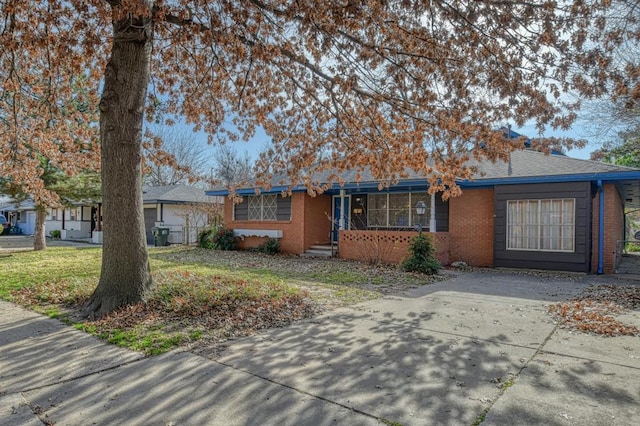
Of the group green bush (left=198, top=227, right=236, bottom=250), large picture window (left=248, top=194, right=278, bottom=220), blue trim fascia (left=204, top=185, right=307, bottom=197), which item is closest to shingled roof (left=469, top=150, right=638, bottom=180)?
blue trim fascia (left=204, top=185, right=307, bottom=197)

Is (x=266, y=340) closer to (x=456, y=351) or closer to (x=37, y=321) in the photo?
(x=456, y=351)

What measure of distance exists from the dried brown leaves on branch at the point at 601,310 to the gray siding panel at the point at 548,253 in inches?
94.1

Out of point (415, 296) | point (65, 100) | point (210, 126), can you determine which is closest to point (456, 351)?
point (415, 296)

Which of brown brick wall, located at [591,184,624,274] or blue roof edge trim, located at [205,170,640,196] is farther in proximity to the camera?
brown brick wall, located at [591,184,624,274]

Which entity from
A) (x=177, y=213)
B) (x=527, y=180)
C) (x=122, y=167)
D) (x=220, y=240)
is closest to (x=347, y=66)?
(x=122, y=167)

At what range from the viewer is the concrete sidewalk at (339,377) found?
3.03 metres

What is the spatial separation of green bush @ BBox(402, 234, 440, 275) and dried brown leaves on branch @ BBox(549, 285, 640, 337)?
11.5ft

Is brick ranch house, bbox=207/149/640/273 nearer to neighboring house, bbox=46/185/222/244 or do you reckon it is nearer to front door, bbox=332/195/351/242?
front door, bbox=332/195/351/242

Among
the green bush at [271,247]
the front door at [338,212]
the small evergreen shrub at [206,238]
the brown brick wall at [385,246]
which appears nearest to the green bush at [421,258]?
the brown brick wall at [385,246]

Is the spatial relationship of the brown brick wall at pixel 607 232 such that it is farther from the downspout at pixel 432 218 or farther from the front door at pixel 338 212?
the front door at pixel 338 212

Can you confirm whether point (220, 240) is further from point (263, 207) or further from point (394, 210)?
point (394, 210)

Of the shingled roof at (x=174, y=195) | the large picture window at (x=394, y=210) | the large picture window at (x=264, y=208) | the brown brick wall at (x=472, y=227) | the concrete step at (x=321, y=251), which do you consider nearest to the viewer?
the brown brick wall at (x=472, y=227)

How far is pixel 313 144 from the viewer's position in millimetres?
9133

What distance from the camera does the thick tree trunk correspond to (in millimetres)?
6004
